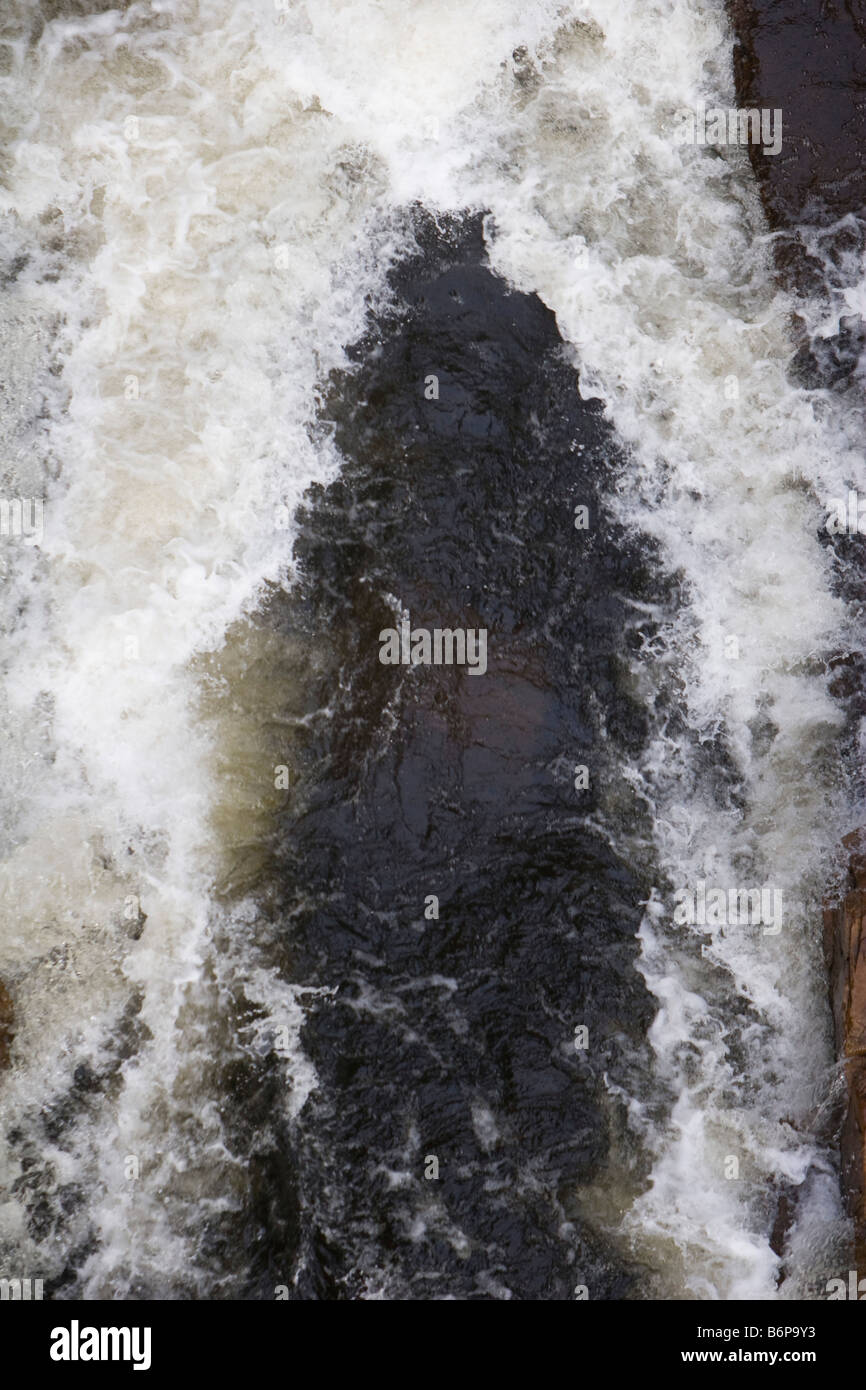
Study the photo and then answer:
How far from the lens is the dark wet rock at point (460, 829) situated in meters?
9.27

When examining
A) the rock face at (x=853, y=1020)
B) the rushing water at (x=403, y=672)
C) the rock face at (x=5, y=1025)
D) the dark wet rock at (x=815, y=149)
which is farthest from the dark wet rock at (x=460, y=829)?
the dark wet rock at (x=815, y=149)

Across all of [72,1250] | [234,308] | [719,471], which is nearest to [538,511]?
[719,471]

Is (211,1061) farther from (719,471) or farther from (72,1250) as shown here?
(719,471)

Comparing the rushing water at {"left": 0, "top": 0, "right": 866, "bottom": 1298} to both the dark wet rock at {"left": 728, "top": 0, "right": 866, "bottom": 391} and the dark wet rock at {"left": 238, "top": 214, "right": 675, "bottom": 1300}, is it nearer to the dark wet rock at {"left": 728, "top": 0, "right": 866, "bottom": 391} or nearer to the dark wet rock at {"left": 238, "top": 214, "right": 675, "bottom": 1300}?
the dark wet rock at {"left": 238, "top": 214, "right": 675, "bottom": 1300}

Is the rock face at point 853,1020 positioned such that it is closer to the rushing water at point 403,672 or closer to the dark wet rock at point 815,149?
the rushing water at point 403,672

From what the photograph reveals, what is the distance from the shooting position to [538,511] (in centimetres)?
1025

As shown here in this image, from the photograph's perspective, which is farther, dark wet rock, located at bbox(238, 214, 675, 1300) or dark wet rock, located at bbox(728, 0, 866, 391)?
dark wet rock, located at bbox(728, 0, 866, 391)

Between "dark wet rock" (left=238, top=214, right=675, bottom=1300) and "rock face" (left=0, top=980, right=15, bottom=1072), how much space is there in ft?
8.68

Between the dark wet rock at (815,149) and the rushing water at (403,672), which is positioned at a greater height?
the dark wet rock at (815,149)

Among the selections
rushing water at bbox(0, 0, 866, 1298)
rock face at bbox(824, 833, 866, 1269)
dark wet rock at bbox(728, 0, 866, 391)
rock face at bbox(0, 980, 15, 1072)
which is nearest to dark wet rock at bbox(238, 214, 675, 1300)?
rushing water at bbox(0, 0, 866, 1298)

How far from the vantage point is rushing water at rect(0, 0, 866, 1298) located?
30.7 ft

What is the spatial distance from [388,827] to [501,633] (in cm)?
225

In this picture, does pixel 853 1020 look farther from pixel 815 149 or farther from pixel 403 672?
pixel 815 149

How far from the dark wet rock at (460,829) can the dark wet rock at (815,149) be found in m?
2.75
